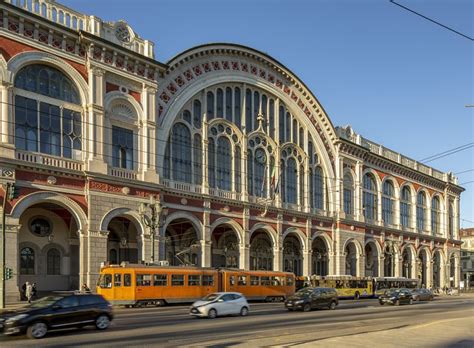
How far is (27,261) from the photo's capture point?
4084cm

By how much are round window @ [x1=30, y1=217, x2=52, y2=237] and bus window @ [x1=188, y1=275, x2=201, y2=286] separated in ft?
36.1

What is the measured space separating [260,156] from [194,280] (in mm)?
19898

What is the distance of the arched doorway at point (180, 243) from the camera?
51.0 m

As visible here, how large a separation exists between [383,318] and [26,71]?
26.8 meters

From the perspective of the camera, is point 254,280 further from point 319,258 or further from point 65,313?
point 65,313

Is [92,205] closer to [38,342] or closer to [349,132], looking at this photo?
[38,342]

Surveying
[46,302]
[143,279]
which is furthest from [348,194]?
[46,302]

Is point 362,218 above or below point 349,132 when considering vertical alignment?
below

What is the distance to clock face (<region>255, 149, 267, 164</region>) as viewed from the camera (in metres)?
57.1

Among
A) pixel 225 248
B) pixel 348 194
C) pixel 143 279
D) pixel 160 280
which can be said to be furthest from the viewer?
pixel 348 194

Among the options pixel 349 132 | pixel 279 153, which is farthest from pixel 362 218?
pixel 279 153

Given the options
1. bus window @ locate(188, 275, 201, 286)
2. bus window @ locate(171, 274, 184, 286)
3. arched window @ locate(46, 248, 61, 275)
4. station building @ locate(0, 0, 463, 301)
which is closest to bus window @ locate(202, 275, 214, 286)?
bus window @ locate(188, 275, 201, 286)

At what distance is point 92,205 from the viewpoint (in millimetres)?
39969

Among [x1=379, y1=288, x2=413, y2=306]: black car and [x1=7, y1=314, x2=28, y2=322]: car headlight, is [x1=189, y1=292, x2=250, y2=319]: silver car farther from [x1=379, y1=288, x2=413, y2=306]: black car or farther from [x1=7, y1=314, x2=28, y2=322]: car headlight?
[x1=379, y1=288, x2=413, y2=306]: black car
